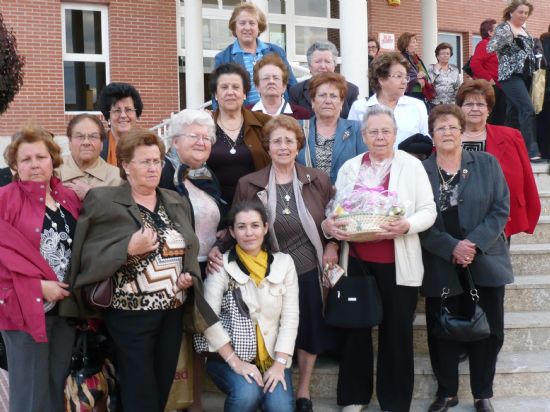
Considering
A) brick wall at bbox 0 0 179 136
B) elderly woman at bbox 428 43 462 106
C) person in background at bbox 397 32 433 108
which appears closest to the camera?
person in background at bbox 397 32 433 108

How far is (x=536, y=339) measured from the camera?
481cm

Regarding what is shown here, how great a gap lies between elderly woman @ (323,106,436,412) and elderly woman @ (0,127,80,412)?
155 centimetres

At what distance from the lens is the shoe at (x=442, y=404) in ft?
13.4

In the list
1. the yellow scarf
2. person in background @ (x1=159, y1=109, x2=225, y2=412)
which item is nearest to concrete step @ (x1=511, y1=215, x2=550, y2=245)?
the yellow scarf

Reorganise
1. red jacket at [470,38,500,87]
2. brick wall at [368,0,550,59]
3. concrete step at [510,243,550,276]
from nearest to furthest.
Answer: concrete step at [510,243,550,276]
red jacket at [470,38,500,87]
brick wall at [368,0,550,59]

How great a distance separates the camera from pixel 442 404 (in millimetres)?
4098

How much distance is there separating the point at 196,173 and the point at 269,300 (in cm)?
90

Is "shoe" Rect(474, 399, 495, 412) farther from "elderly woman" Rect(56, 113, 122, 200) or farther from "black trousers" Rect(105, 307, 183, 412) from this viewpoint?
"elderly woman" Rect(56, 113, 122, 200)

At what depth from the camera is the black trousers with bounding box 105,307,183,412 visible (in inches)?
132

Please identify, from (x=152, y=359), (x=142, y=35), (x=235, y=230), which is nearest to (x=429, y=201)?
(x=235, y=230)

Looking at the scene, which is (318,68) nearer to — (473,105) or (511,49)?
(473,105)

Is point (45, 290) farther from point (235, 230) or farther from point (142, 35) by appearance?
point (142, 35)

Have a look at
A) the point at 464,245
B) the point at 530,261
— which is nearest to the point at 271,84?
the point at 464,245

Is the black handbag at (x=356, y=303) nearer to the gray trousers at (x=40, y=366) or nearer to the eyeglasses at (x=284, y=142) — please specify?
the eyeglasses at (x=284, y=142)
